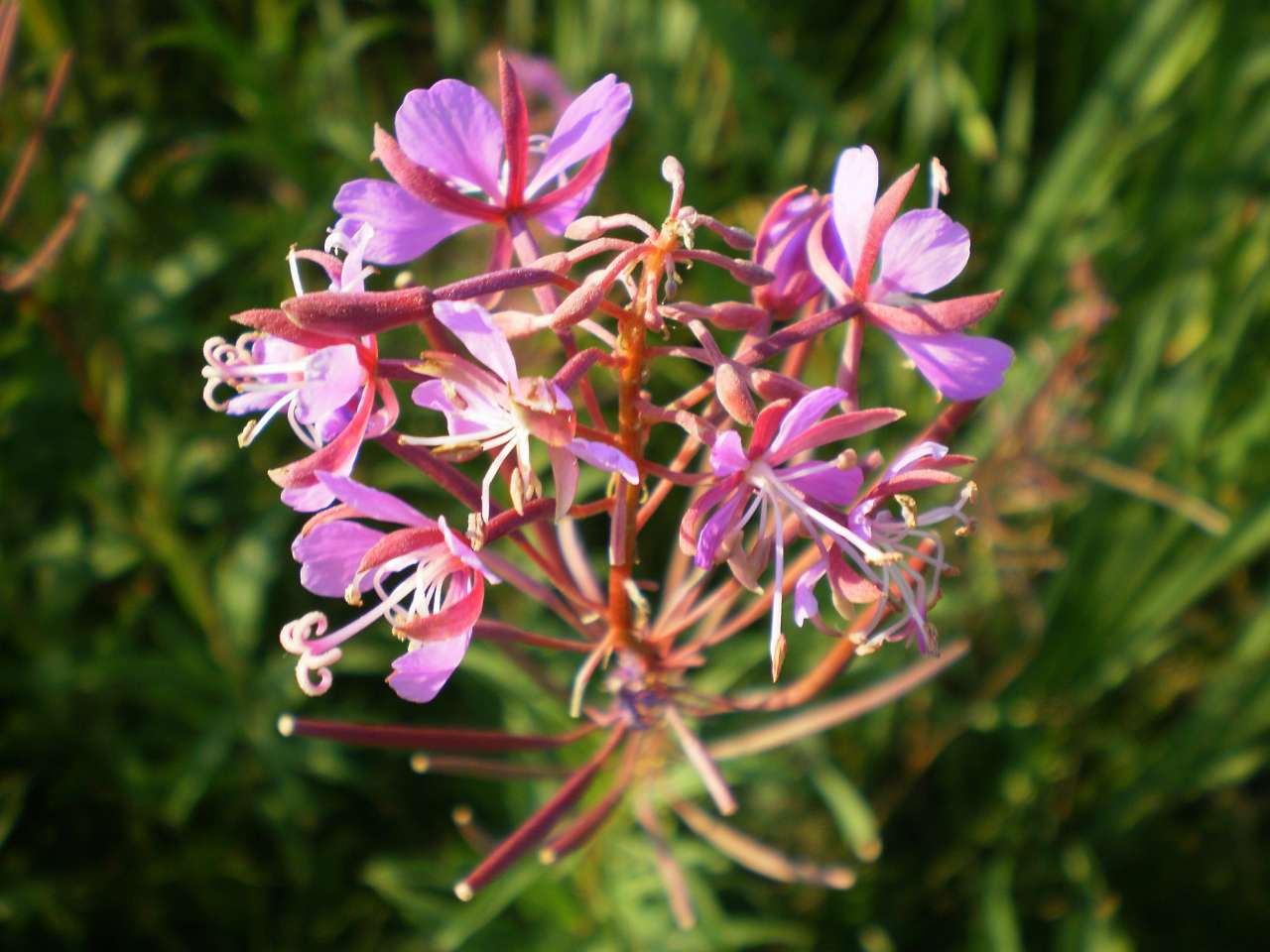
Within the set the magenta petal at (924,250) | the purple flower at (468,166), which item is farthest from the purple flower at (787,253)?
the purple flower at (468,166)

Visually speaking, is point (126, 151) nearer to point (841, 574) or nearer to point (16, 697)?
point (16, 697)

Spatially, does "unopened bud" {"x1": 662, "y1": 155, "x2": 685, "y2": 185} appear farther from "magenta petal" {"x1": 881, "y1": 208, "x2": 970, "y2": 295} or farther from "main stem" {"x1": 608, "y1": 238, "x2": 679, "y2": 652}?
"magenta petal" {"x1": 881, "y1": 208, "x2": 970, "y2": 295}

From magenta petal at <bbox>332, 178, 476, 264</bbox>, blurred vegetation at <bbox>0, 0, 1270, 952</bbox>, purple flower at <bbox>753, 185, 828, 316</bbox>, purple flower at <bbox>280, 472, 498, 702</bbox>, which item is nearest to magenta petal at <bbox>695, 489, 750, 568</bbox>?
purple flower at <bbox>280, 472, 498, 702</bbox>

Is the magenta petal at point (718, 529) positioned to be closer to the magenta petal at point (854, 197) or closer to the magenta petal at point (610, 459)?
the magenta petal at point (610, 459)

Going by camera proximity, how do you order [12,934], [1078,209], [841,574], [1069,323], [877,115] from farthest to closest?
[877,115]
[1078,209]
[1069,323]
[12,934]
[841,574]

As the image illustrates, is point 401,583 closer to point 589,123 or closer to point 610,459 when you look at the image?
point 610,459

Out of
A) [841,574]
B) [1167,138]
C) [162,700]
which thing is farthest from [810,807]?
[1167,138]
